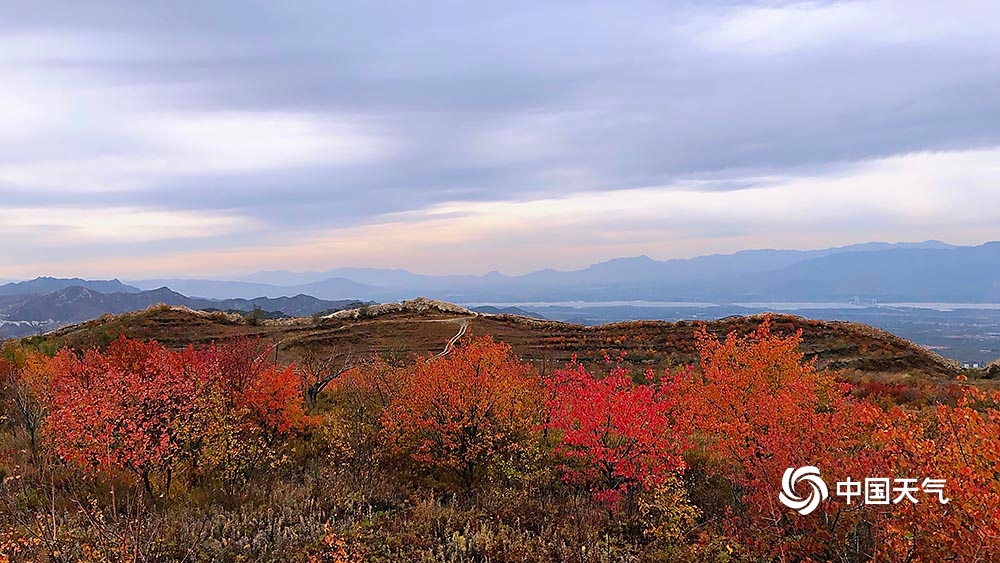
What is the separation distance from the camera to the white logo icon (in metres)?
10.7

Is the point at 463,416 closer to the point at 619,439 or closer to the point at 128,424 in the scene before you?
the point at 619,439

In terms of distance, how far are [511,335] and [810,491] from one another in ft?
158

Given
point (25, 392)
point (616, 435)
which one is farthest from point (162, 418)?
point (616, 435)

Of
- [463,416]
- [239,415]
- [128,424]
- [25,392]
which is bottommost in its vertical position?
[463,416]

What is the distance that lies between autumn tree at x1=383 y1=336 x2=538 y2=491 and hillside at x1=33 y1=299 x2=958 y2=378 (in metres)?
23.7

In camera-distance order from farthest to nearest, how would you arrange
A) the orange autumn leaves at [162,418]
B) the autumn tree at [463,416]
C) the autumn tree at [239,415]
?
the autumn tree at [463,416] < the autumn tree at [239,415] < the orange autumn leaves at [162,418]

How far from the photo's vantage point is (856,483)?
407 inches

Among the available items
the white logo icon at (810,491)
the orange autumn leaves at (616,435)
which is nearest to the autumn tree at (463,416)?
the orange autumn leaves at (616,435)

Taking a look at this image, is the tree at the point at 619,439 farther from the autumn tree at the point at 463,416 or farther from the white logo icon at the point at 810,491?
the white logo icon at the point at 810,491

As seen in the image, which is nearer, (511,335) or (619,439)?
(619,439)

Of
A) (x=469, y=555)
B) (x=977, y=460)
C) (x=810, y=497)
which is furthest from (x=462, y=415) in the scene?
(x=977, y=460)

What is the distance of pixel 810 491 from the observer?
36.4ft

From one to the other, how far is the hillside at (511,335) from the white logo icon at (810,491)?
1202 inches

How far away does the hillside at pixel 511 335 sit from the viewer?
151 feet
